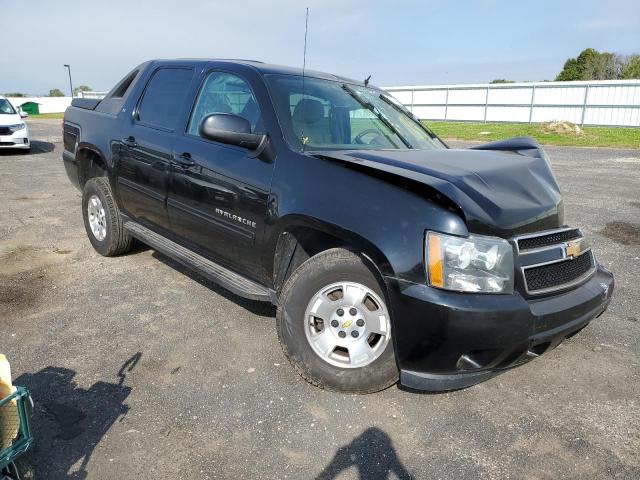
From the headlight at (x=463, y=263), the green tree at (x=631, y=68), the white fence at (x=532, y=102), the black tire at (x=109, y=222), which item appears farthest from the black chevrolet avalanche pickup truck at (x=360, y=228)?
the green tree at (x=631, y=68)

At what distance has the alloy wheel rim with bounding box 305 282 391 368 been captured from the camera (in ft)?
8.59

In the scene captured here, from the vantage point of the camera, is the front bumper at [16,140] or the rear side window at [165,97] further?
the front bumper at [16,140]

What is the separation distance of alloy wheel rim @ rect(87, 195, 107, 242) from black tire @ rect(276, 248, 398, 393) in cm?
272

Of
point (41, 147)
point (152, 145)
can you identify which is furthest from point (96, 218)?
point (41, 147)

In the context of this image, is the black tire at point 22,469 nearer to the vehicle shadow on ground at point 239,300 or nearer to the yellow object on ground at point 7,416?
the yellow object on ground at point 7,416

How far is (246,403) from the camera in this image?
270cm

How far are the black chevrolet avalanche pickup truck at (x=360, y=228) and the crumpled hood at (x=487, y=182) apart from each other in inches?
0.5

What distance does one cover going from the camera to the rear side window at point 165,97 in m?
3.90

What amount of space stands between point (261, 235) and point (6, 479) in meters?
1.72

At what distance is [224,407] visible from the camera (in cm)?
265

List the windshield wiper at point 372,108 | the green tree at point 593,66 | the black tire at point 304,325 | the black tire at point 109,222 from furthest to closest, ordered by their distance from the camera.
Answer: the green tree at point 593,66 → the black tire at point 109,222 → the windshield wiper at point 372,108 → the black tire at point 304,325

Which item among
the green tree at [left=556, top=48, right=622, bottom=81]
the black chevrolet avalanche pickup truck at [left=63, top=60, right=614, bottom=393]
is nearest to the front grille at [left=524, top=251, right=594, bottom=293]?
the black chevrolet avalanche pickup truck at [left=63, top=60, right=614, bottom=393]

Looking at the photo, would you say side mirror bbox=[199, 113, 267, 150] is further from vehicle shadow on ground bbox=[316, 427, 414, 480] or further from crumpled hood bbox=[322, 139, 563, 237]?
vehicle shadow on ground bbox=[316, 427, 414, 480]

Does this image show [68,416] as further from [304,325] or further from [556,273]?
[556,273]
